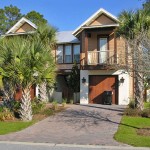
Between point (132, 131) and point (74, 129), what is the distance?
8.40 ft

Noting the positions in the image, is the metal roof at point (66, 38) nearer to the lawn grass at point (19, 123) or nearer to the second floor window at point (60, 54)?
the second floor window at point (60, 54)

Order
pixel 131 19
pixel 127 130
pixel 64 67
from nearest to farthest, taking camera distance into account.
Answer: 1. pixel 127 130
2. pixel 131 19
3. pixel 64 67

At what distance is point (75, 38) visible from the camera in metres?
27.6

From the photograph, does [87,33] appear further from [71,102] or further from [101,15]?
[71,102]

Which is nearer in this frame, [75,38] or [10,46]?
[10,46]

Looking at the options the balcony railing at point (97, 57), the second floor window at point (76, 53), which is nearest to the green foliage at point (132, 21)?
the balcony railing at point (97, 57)

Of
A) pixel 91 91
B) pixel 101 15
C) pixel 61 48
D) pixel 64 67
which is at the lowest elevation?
Result: pixel 91 91

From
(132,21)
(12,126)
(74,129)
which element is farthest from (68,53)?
(74,129)

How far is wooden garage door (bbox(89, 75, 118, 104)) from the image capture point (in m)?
23.5

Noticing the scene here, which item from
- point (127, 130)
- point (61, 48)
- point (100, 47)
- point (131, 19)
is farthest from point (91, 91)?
point (127, 130)

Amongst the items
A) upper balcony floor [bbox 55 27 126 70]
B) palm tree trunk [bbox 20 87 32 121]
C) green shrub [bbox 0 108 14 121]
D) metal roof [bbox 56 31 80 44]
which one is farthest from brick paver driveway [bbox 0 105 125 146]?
metal roof [bbox 56 31 80 44]

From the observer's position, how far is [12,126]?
1390cm

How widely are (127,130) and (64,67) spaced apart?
15092 mm

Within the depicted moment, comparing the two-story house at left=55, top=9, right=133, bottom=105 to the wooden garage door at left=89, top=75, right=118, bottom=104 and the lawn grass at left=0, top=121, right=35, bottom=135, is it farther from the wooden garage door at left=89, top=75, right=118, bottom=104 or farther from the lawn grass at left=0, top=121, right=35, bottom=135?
the lawn grass at left=0, top=121, right=35, bottom=135
